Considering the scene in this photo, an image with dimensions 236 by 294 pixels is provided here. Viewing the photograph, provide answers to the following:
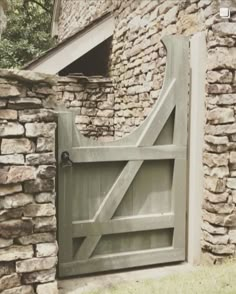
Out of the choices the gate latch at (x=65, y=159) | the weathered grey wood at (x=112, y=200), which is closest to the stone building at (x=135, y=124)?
the gate latch at (x=65, y=159)

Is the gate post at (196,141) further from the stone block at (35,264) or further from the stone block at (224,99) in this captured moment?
the stone block at (35,264)

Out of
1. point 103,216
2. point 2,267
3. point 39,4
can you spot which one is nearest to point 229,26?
point 103,216

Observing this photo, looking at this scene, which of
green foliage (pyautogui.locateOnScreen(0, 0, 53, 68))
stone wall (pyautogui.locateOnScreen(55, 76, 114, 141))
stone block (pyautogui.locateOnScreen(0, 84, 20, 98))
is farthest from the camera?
green foliage (pyautogui.locateOnScreen(0, 0, 53, 68))

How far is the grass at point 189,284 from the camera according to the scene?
10.1 feet

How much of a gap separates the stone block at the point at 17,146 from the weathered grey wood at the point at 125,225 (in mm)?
891

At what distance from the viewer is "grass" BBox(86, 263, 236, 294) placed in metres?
3.07

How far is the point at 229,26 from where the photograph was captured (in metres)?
3.47

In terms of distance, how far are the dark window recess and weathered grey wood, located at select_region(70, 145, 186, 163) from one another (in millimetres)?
3226

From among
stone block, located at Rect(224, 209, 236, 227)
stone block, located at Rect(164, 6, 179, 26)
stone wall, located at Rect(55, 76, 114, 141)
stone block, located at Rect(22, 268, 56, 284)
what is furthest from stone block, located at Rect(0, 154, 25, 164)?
stone wall, located at Rect(55, 76, 114, 141)

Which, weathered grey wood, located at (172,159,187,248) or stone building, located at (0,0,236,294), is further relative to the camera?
weathered grey wood, located at (172,159,187,248)

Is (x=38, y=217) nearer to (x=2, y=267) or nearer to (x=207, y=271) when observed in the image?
(x=2, y=267)

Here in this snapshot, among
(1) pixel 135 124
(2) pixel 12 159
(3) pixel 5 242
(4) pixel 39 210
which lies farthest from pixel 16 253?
(1) pixel 135 124

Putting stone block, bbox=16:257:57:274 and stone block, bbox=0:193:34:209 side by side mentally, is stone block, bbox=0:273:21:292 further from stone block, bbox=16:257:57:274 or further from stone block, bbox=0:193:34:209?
stone block, bbox=0:193:34:209

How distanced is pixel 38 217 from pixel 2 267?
0.41m
